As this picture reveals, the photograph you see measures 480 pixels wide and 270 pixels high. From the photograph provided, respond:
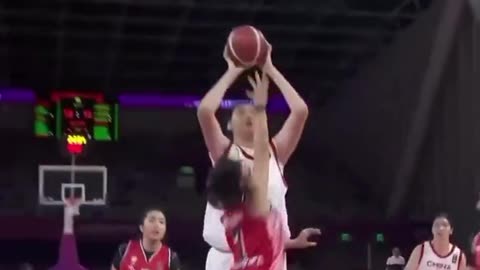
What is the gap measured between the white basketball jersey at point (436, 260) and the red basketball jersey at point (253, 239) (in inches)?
195

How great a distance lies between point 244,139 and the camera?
4305 mm

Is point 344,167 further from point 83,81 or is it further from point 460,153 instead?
point 83,81

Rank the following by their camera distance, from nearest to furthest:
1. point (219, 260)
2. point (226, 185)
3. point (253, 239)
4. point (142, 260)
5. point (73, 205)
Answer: point (226, 185) < point (253, 239) < point (219, 260) < point (142, 260) < point (73, 205)

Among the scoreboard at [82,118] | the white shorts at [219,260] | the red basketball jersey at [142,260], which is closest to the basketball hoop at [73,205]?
the scoreboard at [82,118]

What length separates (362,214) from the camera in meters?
22.4

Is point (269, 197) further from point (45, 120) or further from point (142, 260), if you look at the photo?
point (45, 120)

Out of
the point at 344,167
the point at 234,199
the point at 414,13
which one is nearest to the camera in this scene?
the point at 234,199

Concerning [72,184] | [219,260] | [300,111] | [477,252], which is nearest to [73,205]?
[72,184]

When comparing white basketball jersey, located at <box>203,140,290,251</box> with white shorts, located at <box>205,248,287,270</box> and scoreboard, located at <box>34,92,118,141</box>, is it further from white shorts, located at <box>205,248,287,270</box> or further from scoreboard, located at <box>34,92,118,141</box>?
scoreboard, located at <box>34,92,118,141</box>

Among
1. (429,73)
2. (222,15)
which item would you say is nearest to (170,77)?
(222,15)

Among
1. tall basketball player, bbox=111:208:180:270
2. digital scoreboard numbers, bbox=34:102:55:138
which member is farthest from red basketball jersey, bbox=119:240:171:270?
digital scoreboard numbers, bbox=34:102:55:138

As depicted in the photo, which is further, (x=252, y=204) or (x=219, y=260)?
(x=219, y=260)

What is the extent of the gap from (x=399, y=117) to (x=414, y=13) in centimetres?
221

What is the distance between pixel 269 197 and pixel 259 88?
445mm
